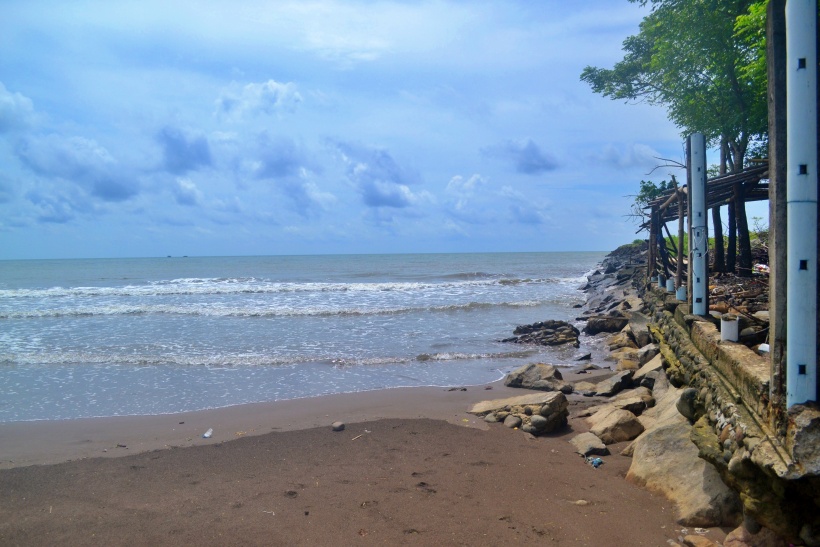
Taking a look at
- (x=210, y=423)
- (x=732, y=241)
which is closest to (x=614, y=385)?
(x=732, y=241)

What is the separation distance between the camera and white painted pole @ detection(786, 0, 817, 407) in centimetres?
387

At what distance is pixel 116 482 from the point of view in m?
6.56

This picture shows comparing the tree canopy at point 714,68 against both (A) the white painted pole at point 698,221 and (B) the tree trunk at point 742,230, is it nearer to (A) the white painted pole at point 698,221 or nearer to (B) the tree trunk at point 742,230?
(B) the tree trunk at point 742,230

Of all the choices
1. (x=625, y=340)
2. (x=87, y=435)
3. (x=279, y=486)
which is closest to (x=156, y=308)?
(x=87, y=435)

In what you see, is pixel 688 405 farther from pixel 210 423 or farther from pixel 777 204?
pixel 210 423

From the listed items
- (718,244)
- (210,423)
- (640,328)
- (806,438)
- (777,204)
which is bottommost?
(210,423)

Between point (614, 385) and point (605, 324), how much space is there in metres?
7.62

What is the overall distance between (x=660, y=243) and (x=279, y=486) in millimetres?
13775

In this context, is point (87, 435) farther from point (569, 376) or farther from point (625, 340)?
point (625, 340)

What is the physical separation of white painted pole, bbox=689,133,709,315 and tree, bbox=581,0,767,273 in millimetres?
3880

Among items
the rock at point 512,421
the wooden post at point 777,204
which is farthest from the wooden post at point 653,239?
the wooden post at point 777,204

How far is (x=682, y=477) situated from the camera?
538cm

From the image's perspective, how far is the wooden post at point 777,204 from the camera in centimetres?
414

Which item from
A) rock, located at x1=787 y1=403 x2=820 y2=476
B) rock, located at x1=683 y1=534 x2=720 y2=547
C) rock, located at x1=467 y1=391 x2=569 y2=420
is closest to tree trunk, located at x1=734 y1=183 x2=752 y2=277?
rock, located at x1=467 y1=391 x2=569 y2=420
